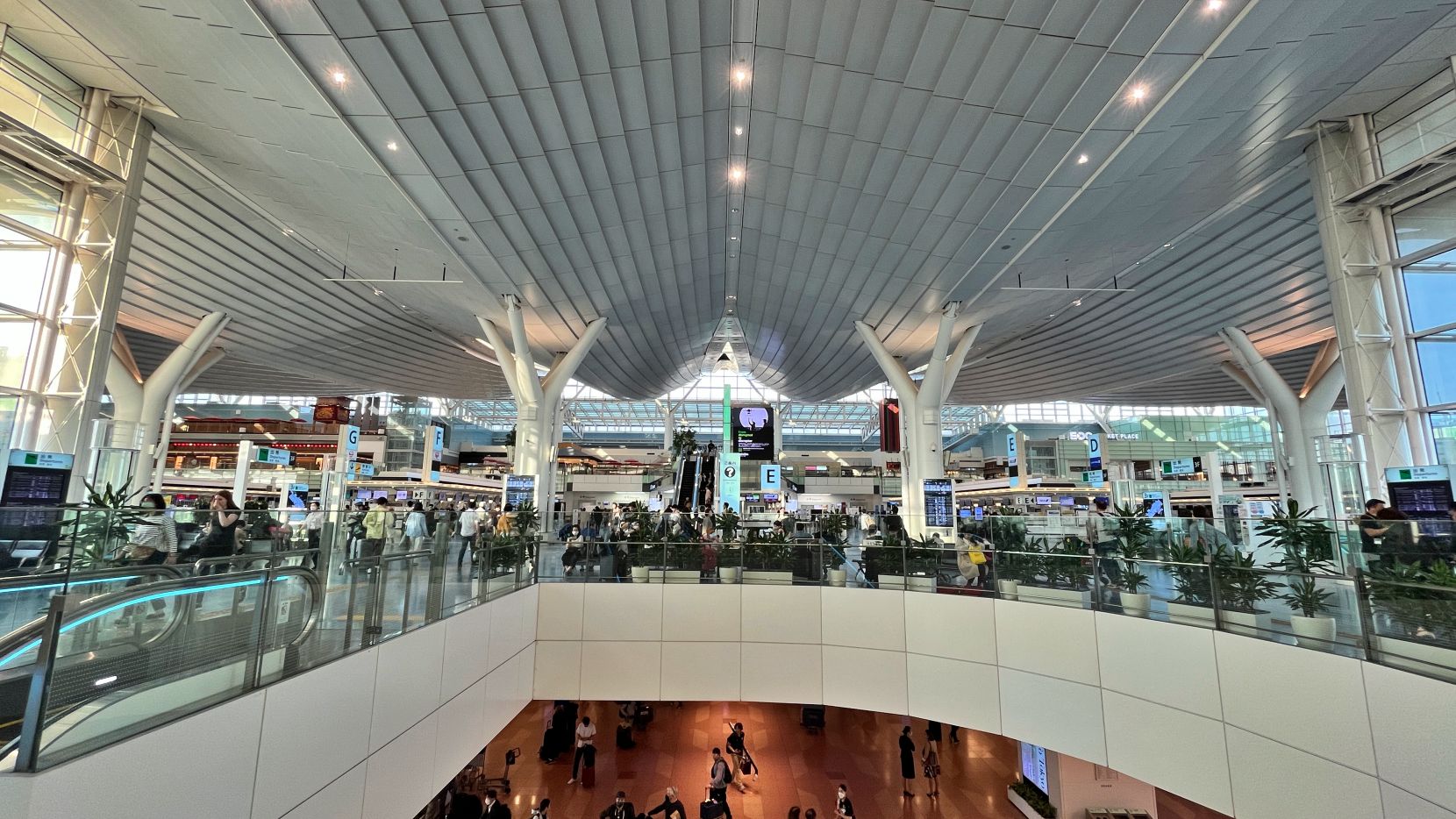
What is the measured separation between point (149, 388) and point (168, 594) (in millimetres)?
21585

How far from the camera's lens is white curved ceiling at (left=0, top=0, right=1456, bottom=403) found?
7.92 m

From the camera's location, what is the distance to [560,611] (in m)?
11.8

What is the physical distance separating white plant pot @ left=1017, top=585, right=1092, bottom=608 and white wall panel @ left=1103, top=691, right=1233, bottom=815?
1170 mm

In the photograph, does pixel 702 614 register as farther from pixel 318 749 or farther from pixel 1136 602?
pixel 318 749

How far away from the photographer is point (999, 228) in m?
12.9

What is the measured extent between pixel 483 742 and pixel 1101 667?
27.7 feet

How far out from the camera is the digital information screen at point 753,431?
23688 millimetres

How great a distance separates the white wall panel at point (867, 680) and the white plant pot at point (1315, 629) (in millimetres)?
5669

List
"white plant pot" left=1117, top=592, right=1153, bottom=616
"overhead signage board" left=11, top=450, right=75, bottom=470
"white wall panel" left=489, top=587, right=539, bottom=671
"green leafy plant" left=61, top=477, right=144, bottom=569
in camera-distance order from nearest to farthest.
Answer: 1. "green leafy plant" left=61, top=477, right=144, bottom=569
2. "white plant pot" left=1117, top=592, right=1153, bottom=616
3. "overhead signage board" left=11, top=450, right=75, bottom=470
4. "white wall panel" left=489, top=587, right=539, bottom=671

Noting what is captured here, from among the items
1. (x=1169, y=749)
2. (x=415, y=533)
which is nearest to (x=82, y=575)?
(x=415, y=533)

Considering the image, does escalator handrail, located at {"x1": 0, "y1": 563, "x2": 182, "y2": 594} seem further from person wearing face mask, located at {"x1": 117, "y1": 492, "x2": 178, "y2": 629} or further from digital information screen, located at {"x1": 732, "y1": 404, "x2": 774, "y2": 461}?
digital information screen, located at {"x1": 732, "y1": 404, "x2": 774, "y2": 461}

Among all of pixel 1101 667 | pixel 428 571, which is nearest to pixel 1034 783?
pixel 1101 667

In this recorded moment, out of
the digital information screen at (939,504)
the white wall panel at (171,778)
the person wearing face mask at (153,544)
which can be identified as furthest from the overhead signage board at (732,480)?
the person wearing face mask at (153,544)

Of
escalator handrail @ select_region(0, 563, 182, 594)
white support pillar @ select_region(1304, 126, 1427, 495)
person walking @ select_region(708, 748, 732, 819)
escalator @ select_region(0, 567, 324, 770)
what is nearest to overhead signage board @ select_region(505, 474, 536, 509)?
person walking @ select_region(708, 748, 732, 819)
